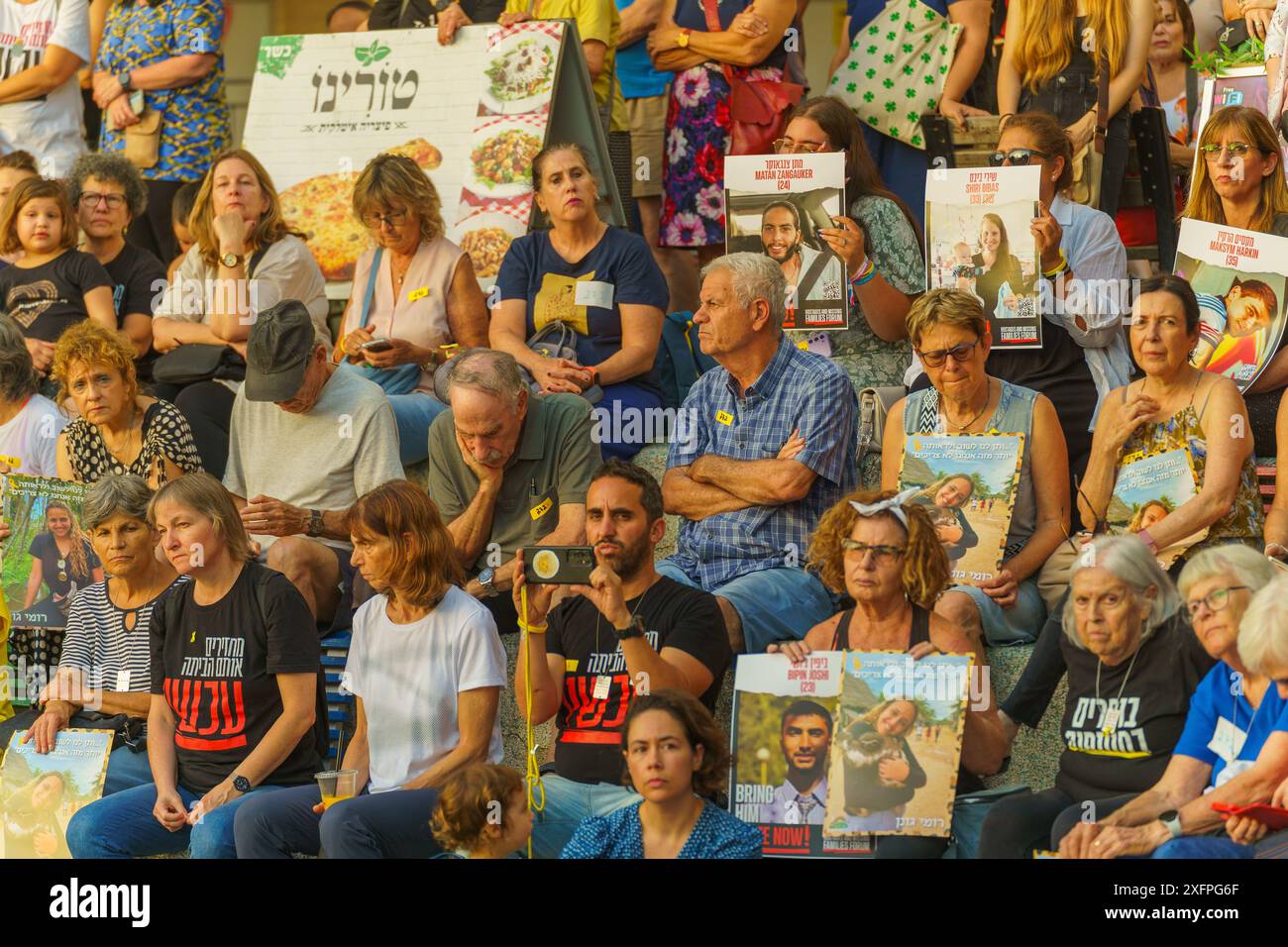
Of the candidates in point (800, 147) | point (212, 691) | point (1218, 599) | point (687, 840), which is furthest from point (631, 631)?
point (800, 147)

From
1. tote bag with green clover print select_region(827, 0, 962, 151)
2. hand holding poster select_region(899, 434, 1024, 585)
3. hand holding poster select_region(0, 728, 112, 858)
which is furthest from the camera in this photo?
tote bag with green clover print select_region(827, 0, 962, 151)

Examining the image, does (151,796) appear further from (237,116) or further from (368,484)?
(237,116)

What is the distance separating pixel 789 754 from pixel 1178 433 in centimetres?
159

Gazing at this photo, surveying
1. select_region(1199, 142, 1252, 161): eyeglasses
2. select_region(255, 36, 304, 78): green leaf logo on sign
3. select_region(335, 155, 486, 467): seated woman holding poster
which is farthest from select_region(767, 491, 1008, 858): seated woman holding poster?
select_region(255, 36, 304, 78): green leaf logo on sign

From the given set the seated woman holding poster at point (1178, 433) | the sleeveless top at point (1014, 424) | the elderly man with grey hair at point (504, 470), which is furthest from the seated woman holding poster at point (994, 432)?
the elderly man with grey hair at point (504, 470)

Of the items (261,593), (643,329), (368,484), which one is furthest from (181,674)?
(643,329)

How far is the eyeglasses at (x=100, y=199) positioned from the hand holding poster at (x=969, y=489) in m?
3.91

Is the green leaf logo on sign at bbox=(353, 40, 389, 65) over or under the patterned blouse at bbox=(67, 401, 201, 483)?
over

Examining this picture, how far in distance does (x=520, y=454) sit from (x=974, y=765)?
190cm

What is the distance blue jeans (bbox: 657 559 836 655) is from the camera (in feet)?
17.9

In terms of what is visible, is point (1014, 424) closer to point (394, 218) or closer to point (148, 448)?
point (394, 218)

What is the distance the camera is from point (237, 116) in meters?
12.4

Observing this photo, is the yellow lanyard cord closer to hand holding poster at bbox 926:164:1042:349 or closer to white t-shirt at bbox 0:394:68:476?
hand holding poster at bbox 926:164:1042:349

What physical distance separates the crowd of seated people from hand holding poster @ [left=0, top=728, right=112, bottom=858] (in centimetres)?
8
